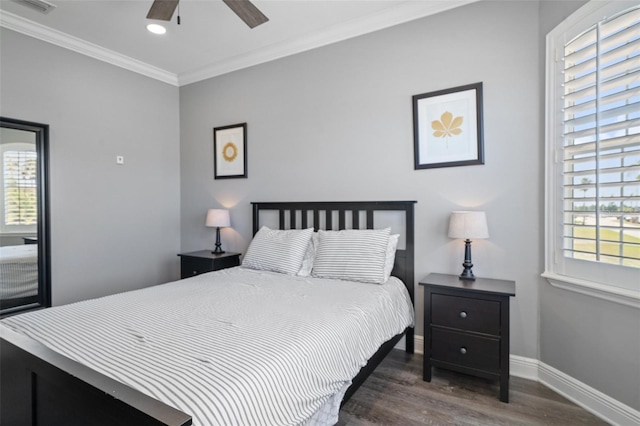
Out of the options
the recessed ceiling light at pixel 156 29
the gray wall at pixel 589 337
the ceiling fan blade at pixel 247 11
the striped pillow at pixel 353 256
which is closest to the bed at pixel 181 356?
the striped pillow at pixel 353 256

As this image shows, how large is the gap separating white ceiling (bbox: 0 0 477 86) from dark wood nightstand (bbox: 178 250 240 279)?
2205 mm

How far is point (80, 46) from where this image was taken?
3289mm

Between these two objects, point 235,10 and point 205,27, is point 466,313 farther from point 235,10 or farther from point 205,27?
point 205,27

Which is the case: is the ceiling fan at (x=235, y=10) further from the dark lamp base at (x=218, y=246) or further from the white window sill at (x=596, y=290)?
the white window sill at (x=596, y=290)

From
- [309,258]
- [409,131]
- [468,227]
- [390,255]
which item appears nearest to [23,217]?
[309,258]

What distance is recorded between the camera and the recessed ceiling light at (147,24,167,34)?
2.99 m

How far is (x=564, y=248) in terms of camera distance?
84.3 inches

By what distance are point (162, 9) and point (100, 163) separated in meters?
2.04

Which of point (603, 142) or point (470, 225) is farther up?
Result: point (603, 142)

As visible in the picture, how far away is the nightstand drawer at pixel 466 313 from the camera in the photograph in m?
2.08

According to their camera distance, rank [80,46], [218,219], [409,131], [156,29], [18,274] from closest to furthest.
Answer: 1. [409,131]
2. [18,274]
3. [156,29]
4. [80,46]
5. [218,219]

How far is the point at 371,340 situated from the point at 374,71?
7.56 feet

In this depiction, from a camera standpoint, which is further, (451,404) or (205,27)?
(205,27)

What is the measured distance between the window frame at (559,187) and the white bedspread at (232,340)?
43.2 inches
